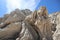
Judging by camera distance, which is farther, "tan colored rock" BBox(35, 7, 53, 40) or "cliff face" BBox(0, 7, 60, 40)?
"tan colored rock" BBox(35, 7, 53, 40)

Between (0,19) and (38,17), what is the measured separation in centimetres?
363

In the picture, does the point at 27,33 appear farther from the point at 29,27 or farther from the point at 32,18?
the point at 32,18

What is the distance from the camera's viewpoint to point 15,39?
40.3ft

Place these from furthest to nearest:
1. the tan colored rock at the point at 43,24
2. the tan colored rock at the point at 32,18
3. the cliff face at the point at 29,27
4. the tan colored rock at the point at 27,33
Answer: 1. the tan colored rock at the point at 32,18
2. the tan colored rock at the point at 43,24
3. the cliff face at the point at 29,27
4. the tan colored rock at the point at 27,33

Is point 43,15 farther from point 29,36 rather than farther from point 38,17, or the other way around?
point 29,36

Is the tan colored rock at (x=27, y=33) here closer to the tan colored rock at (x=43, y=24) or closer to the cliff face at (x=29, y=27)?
the cliff face at (x=29, y=27)

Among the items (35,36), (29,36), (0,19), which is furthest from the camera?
(0,19)

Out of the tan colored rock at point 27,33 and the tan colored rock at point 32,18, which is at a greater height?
the tan colored rock at point 32,18

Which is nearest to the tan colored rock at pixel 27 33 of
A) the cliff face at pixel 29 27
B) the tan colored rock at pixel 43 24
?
the cliff face at pixel 29 27

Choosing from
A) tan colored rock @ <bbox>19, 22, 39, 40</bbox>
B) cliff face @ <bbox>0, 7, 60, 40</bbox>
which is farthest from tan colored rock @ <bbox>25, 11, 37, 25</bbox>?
tan colored rock @ <bbox>19, 22, 39, 40</bbox>

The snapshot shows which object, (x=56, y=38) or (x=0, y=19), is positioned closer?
(x=56, y=38)

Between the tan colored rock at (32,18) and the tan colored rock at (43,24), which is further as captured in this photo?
the tan colored rock at (32,18)

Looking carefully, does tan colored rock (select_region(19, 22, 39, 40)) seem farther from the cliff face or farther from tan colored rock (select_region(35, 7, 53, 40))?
tan colored rock (select_region(35, 7, 53, 40))

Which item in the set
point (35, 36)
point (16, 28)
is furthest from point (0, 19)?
point (35, 36)
